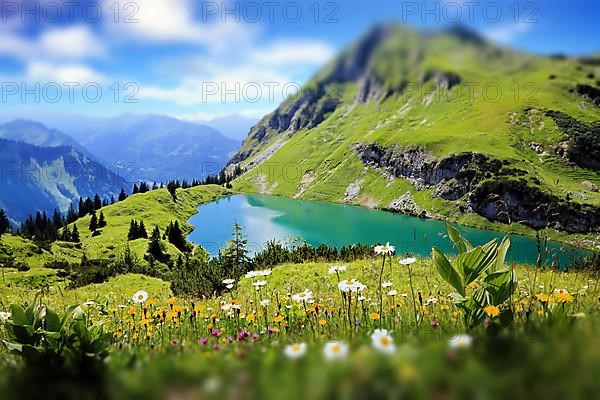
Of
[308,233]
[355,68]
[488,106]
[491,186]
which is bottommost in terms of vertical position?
[308,233]

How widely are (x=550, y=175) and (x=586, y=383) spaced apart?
552 feet

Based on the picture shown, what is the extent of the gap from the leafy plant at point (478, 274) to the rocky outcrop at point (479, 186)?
118846 mm

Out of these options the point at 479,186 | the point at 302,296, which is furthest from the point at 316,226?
the point at 302,296

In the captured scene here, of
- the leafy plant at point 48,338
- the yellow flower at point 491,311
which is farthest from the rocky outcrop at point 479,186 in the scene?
the leafy plant at point 48,338

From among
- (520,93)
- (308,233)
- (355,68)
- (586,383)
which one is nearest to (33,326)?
(586,383)

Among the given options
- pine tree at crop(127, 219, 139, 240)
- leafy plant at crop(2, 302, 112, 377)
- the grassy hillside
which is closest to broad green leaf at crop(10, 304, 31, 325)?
leafy plant at crop(2, 302, 112, 377)

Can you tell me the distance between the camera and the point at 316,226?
429ft

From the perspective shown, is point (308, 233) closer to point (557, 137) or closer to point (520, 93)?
point (557, 137)

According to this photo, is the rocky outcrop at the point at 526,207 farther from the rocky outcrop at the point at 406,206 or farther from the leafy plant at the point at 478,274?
the leafy plant at the point at 478,274

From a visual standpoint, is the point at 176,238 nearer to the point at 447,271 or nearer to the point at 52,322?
the point at 52,322

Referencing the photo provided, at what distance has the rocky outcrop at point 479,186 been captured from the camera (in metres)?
119

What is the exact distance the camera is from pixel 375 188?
191125 millimetres

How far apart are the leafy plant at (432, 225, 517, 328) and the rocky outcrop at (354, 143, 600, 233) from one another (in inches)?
4679

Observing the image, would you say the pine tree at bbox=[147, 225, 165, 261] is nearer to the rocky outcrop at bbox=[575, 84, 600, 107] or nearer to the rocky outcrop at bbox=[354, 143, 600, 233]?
the rocky outcrop at bbox=[354, 143, 600, 233]
